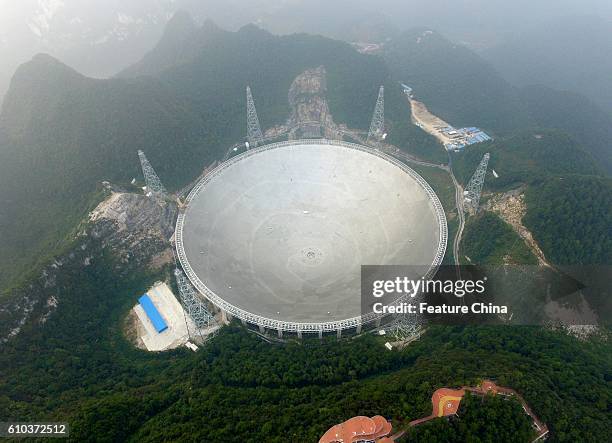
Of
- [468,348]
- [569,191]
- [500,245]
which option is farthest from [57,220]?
[569,191]

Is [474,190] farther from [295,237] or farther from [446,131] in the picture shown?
[295,237]

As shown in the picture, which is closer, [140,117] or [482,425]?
[482,425]

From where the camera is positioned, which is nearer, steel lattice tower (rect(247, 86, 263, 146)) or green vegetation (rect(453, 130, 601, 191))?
green vegetation (rect(453, 130, 601, 191))

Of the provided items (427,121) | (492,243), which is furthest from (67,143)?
(427,121)

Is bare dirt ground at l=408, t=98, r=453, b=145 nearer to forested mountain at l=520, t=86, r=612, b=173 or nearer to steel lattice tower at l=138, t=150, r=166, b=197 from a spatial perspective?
forested mountain at l=520, t=86, r=612, b=173

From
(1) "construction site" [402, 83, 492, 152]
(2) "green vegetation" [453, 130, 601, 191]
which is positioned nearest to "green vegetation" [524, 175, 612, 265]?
(2) "green vegetation" [453, 130, 601, 191]

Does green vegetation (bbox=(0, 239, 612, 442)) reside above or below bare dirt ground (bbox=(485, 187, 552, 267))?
below

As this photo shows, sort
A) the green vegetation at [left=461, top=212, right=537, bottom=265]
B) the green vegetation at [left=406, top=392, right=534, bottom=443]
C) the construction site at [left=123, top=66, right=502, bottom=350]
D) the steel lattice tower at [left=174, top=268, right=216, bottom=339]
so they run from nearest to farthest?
1. the green vegetation at [left=406, top=392, right=534, bottom=443]
2. the steel lattice tower at [left=174, top=268, right=216, bottom=339]
3. the construction site at [left=123, top=66, right=502, bottom=350]
4. the green vegetation at [left=461, top=212, right=537, bottom=265]

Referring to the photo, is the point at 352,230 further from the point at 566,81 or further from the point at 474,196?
the point at 566,81
